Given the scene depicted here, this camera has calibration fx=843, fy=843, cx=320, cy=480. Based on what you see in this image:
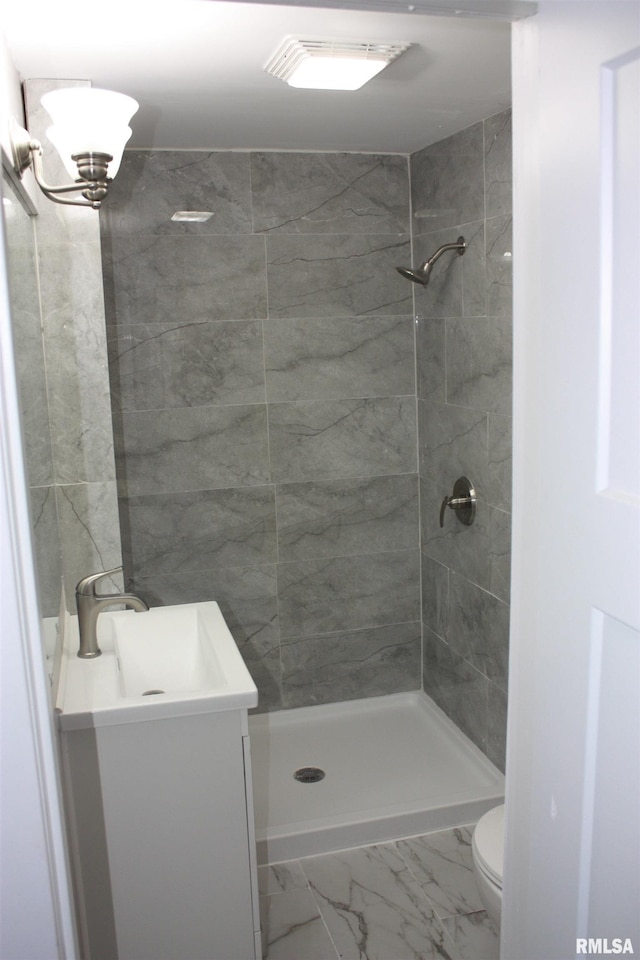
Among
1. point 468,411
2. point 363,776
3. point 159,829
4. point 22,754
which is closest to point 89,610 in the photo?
point 159,829

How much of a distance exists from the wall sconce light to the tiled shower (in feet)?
3.77

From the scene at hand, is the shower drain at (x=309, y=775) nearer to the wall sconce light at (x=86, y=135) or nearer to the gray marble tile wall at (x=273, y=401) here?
the gray marble tile wall at (x=273, y=401)

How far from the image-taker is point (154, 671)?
7.78 feet

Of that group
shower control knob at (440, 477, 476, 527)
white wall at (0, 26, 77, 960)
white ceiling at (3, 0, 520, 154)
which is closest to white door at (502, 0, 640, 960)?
white ceiling at (3, 0, 520, 154)

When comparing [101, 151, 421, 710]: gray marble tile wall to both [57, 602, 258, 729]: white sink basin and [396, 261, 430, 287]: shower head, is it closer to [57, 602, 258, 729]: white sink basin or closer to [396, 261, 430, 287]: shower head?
[396, 261, 430, 287]: shower head

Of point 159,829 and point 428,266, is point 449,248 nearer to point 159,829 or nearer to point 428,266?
point 428,266

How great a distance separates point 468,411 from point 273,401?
800 millimetres

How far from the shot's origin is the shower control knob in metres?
3.13

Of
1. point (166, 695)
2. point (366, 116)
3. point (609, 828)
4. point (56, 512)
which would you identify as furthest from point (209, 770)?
point (366, 116)

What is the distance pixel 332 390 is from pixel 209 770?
1.87m

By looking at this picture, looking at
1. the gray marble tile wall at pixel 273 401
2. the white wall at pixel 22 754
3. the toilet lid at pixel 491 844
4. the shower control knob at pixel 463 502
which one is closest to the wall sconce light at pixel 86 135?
the white wall at pixel 22 754

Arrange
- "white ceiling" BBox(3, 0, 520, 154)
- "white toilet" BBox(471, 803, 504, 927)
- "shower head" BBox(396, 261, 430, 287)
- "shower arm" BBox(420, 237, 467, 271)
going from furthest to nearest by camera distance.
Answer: "shower head" BBox(396, 261, 430, 287), "shower arm" BBox(420, 237, 467, 271), "white toilet" BBox(471, 803, 504, 927), "white ceiling" BBox(3, 0, 520, 154)

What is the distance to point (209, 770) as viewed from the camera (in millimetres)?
1957

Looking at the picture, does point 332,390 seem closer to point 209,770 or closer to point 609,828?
point 209,770
